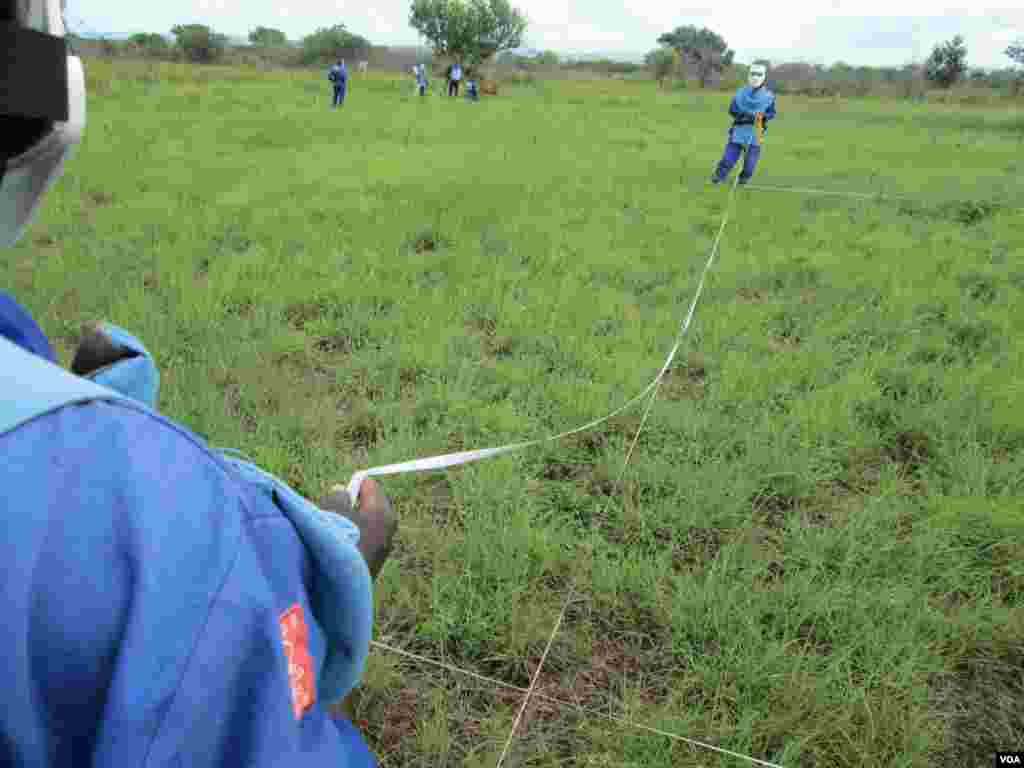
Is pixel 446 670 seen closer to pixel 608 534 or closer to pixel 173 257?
pixel 608 534

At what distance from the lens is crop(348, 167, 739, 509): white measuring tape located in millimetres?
1054

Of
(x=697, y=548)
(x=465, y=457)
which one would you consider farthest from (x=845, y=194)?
(x=465, y=457)

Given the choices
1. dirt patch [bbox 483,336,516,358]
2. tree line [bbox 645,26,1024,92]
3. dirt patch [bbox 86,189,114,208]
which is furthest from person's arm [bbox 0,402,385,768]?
tree line [bbox 645,26,1024,92]

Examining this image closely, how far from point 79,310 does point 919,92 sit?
30.3m

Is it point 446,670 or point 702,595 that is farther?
point 702,595

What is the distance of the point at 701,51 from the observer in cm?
3822

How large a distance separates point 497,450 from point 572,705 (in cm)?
56

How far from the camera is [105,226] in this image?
13.4ft

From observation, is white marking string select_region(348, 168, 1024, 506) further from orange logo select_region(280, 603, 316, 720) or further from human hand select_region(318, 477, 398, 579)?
orange logo select_region(280, 603, 316, 720)

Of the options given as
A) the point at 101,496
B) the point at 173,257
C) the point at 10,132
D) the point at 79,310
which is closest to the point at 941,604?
the point at 101,496

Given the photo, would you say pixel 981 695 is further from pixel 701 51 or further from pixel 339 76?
pixel 701 51

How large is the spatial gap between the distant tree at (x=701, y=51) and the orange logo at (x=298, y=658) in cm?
3168

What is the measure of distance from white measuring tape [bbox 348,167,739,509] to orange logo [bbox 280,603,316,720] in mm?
471

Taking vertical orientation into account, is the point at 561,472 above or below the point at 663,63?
below
